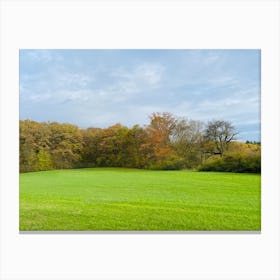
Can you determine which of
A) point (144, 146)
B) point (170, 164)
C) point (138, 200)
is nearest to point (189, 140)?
point (170, 164)

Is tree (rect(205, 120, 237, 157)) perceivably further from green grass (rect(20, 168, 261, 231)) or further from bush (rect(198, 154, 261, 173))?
green grass (rect(20, 168, 261, 231))

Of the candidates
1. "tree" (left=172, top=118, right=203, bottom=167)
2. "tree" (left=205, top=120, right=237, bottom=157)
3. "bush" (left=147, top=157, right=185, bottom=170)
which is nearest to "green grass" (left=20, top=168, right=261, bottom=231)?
"bush" (left=147, top=157, right=185, bottom=170)

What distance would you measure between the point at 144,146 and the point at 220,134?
1.13m

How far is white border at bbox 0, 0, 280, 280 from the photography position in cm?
549

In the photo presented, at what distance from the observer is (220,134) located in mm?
5848

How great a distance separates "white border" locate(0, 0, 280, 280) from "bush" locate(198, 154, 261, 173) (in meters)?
0.13
